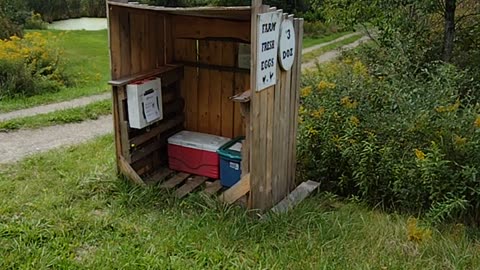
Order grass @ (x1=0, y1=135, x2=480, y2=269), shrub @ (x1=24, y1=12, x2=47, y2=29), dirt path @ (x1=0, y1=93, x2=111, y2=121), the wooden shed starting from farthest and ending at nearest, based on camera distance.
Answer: shrub @ (x1=24, y1=12, x2=47, y2=29) < dirt path @ (x1=0, y1=93, x2=111, y2=121) < the wooden shed < grass @ (x1=0, y1=135, x2=480, y2=269)

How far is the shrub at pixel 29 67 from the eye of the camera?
8000 mm

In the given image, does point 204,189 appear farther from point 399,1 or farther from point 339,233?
point 399,1

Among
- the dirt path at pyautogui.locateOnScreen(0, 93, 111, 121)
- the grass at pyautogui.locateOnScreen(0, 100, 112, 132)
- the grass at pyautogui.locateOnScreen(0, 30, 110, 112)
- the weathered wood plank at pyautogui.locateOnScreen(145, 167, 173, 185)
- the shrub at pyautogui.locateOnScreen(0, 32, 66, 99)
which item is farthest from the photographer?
the shrub at pyautogui.locateOnScreen(0, 32, 66, 99)

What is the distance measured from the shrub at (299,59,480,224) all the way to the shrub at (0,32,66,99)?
4.99 meters

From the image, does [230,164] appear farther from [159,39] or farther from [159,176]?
[159,39]

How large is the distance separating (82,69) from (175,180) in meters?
6.78

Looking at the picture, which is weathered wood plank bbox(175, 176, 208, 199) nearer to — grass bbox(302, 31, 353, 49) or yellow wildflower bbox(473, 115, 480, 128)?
yellow wildflower bbox(473, 115, 480, 128)

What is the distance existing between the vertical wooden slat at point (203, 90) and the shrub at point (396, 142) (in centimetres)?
86

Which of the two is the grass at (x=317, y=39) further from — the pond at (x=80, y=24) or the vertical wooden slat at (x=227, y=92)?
the vertical wooden slat at (x=227, y=92)

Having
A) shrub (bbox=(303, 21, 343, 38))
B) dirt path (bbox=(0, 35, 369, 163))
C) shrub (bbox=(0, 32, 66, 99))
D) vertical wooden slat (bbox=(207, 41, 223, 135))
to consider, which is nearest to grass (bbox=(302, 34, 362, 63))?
shrub (bbox=(303, 21, 343, 38))

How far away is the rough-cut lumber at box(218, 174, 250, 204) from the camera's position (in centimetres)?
372

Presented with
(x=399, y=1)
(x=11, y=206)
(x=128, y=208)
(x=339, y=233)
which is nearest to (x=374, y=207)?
(x=339, y=233)

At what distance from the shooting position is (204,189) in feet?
14.2

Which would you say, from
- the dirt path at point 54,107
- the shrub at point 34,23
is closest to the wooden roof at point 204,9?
the dirt path at point 54,107
